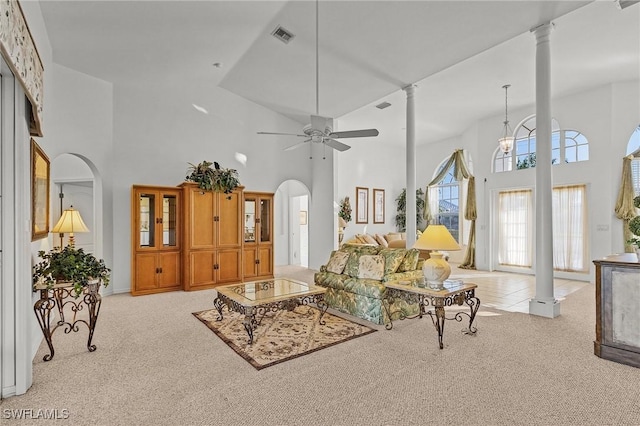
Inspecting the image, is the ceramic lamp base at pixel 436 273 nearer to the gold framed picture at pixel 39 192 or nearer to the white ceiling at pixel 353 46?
the white ceiling at pixel 353 46

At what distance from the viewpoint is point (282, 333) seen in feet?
11.9

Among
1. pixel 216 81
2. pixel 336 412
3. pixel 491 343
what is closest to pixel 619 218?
pixel 491 343

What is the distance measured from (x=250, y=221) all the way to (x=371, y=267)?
3.31 meters

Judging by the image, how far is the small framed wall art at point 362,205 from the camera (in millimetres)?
9242

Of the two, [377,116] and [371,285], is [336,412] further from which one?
[377,116]

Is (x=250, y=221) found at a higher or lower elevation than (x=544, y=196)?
lower

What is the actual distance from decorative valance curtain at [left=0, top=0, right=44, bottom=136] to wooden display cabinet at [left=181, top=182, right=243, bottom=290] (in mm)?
3122

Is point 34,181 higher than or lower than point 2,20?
lower

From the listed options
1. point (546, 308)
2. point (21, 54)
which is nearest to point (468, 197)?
point (546, 308)

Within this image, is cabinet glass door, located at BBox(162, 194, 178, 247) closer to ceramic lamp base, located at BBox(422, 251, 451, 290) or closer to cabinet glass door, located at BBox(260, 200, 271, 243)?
cabinet glass door, located at BBox(260, 200, 271, 243)

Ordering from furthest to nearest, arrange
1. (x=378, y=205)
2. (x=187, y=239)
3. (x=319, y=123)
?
1. (x=378, y=205)
2. (x=187, y=239)
3. (x=319, y=123)

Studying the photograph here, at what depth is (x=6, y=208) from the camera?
94.5 inches

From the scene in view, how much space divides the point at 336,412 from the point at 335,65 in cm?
491

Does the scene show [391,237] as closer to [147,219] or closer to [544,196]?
[544,196]
